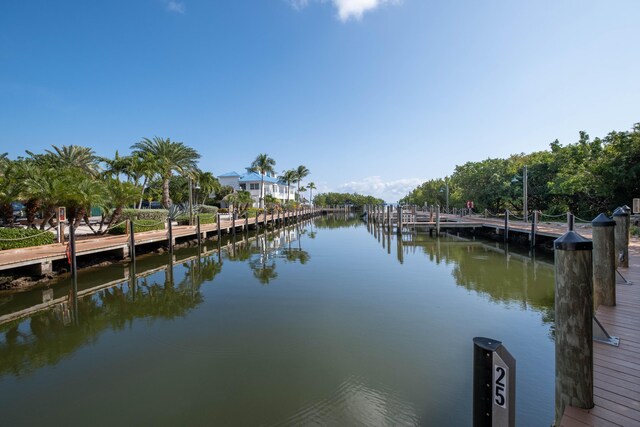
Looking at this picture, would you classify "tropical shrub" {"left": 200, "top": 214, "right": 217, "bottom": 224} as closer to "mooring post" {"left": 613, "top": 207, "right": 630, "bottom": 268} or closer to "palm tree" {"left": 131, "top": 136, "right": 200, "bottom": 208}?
"palm tree" {"left": 131, "top": 136, "right": 200, "bottom": 208}

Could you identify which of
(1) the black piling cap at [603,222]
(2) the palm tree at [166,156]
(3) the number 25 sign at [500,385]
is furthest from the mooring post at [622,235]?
(2) the palm tree at [166,156]

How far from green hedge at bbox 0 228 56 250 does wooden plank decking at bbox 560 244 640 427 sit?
1493cm

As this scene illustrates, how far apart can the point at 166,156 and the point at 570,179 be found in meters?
32.7

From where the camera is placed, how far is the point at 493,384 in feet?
7.52

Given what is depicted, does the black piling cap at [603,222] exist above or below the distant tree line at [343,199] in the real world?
below

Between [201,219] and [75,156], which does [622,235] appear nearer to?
[201,219]

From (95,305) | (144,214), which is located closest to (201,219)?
(144,214)

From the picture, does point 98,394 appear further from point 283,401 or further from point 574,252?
point 574,252

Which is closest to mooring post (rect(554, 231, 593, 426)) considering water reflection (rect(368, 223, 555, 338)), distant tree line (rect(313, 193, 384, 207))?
water reflection (rect(368, 223, 555, 338))

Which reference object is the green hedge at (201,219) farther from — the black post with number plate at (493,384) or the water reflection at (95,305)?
the black post with number plate at (493,384)

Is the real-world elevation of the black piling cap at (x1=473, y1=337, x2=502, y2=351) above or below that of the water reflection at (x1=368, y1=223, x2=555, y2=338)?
above

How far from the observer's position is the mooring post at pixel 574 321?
293cm

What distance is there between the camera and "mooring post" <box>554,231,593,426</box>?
2.93 metres

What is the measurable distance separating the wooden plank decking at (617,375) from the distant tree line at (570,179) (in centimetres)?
1563
